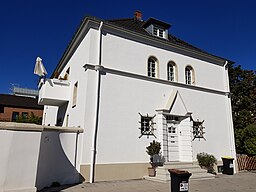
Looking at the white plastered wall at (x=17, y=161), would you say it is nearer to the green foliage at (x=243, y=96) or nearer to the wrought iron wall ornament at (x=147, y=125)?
Answer: the wrought iron wall ornament at (x=147, y=125)

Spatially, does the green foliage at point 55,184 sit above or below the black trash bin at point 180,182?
below

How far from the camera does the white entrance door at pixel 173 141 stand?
12586 millimetres

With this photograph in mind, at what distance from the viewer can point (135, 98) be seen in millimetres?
11812

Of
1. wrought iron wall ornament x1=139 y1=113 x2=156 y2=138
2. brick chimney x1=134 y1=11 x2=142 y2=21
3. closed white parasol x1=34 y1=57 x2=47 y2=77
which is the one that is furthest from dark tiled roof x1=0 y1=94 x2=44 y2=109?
wrought iron wall ornament x1=139 y1=113 x2=156 y2=138

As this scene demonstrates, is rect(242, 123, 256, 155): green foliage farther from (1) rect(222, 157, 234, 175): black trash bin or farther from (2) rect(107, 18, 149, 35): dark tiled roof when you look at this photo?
(2) rect(107, 18, 149, 35): dark tiled roof

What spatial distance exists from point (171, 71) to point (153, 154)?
5.55 m

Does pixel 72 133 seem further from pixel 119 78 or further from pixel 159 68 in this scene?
pixel 159 68

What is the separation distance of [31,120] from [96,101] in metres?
23.0

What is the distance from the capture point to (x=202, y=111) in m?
14.3

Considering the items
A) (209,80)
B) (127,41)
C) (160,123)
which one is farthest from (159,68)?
(209,80)

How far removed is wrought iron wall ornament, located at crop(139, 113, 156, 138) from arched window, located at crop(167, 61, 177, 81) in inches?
126

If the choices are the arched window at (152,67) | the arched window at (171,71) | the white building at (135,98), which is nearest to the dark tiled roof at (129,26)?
the white building at (135,98)

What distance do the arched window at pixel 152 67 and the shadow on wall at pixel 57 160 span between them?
5.84m

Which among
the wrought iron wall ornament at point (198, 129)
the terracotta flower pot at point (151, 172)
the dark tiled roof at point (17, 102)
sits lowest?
the terracotta flower pot at point (151, 172)
